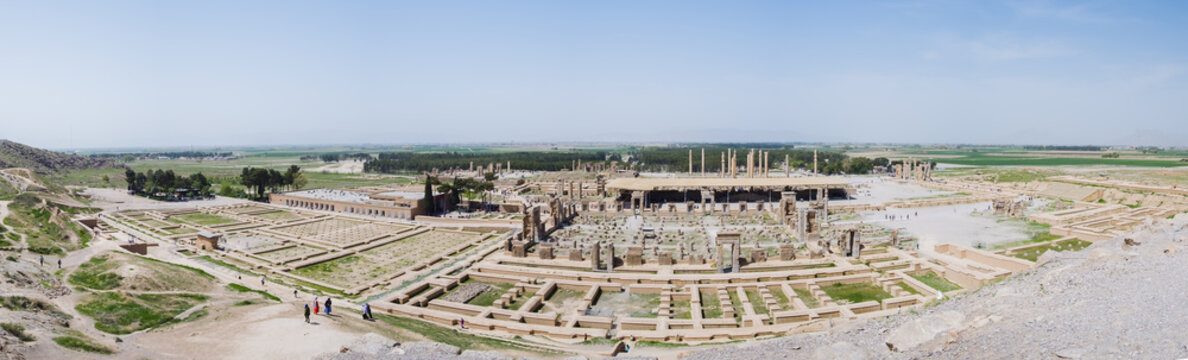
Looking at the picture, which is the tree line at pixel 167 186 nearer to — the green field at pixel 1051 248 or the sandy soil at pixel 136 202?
the sandy soil at pixel 136 202

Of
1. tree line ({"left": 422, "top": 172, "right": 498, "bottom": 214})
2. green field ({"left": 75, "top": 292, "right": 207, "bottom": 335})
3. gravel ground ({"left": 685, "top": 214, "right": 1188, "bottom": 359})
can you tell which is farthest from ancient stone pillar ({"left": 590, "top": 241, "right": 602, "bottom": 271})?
tree line ({"left": 422, "top": 172, "right": 498, "bottom": 214})

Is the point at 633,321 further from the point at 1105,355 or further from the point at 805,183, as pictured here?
the point at 805,183

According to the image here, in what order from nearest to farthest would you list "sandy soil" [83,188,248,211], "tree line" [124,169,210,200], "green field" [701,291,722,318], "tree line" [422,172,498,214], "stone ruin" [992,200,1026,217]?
"green field" [701,291,722,318] → "stone ruin" [992,200,1026,217] → "tree line" [422,172,498,214] → "sandy soil" [83,188,248,211] → "tree line" [124,169,210,200]

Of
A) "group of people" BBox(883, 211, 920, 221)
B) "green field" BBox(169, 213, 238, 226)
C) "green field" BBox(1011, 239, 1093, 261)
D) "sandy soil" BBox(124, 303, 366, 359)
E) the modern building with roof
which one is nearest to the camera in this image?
"sandy soil" BBox(124, 303, 366, 359)

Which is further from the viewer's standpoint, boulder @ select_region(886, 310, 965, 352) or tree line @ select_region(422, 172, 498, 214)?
tree line @ select_region(422, 172, 498, 214)

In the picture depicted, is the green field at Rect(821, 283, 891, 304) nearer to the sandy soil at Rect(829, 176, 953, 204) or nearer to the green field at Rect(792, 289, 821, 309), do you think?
the green field at Rect(792, 289, 821, 309)

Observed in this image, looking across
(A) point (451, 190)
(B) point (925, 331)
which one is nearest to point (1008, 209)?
(B) point (925, 331)
